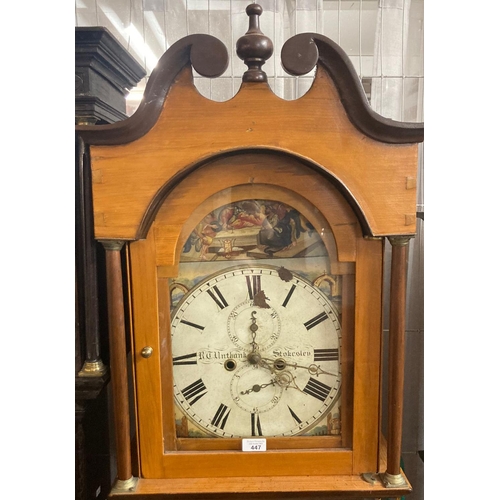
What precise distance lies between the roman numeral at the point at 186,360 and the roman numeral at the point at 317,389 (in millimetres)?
230

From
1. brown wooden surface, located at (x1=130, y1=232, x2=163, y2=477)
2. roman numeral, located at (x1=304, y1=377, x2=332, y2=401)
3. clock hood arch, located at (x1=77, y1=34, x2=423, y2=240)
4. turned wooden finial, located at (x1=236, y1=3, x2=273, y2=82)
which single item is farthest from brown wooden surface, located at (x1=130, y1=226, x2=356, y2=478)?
turned wooden finial, located at (x1=236, y1=3, x2=273, y2=82)

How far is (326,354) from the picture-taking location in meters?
0.90

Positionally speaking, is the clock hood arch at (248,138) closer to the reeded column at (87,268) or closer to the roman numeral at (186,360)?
the reeded column at (87,268)

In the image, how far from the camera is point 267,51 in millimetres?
806

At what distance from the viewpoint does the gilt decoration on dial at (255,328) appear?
869 millimetres

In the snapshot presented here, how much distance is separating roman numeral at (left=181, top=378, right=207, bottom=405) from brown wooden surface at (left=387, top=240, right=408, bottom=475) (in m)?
0.36

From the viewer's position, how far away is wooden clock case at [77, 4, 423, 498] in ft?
2.62

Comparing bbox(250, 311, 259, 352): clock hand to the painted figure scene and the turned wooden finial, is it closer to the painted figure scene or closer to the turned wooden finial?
the painted figure scene

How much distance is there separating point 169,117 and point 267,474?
0.71 m

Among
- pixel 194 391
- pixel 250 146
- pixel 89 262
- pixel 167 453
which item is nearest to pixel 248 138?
pixel 250 146

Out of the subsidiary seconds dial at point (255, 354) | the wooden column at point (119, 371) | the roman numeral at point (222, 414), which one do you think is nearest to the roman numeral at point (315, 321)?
the subsidiary seconds dial at point (255, 354)

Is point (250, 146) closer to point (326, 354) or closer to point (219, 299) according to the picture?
point (219, 299)

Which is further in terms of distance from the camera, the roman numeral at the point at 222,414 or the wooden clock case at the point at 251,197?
the roman numeral at the point at 222,414

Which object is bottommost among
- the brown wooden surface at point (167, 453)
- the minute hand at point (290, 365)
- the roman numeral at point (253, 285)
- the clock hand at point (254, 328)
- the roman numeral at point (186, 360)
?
the brown wooden surface at point (167, 453)
